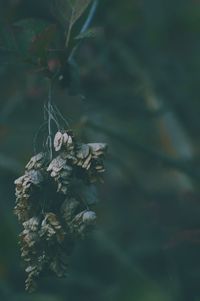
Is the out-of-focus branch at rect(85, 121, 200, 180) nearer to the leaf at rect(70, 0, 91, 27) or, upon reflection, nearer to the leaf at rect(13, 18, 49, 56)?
the leaf at rect(13, 18, 49, 56)

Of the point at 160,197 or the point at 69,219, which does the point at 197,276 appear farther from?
the point at 69,219

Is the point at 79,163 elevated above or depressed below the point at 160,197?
above

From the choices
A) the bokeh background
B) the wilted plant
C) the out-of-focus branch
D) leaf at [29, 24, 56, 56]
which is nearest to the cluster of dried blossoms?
the wilted plant

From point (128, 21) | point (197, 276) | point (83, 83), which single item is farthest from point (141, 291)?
point (128, 21)

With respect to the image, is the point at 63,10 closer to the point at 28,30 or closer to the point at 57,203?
the point at 28,30

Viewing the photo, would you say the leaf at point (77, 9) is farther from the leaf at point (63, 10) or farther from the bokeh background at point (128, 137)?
the bokeh background at point (128, 137)

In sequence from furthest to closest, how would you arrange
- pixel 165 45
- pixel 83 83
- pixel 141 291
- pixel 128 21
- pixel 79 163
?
pixel 165 45 < pixel 128 21 < pixel 83 83 < pixel 141 291 < pixel 79 163
